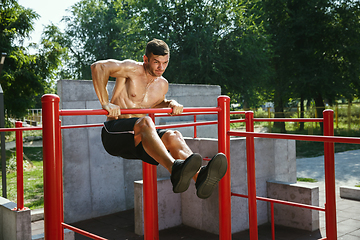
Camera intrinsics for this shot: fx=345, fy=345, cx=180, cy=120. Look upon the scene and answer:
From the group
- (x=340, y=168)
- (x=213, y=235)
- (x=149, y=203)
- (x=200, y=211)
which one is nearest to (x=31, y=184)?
(x=200, y=211)

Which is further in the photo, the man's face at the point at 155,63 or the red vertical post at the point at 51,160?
the man's face at the point at 155,63

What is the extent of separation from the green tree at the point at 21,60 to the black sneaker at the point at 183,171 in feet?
42.3

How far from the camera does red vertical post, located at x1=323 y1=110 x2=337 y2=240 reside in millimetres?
2768

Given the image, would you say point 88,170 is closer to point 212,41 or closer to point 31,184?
point 31,184

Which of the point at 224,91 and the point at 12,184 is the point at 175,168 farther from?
the point at 224,91

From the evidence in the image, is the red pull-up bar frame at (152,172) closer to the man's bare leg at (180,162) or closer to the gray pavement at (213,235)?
the man's bare leg at (180,162)

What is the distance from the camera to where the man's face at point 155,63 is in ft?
8.91

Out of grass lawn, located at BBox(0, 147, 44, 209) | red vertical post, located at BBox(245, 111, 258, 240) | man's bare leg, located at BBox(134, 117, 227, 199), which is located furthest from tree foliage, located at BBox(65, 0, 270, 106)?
man's bare leg, located at BBox(134, 117, 227, 199)

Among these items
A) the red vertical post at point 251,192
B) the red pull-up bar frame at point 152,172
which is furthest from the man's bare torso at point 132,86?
the red vertical post at point 251,192

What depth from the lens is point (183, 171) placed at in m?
2.04

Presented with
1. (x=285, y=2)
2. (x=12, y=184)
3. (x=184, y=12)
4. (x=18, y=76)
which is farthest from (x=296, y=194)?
(x=285, y=2)

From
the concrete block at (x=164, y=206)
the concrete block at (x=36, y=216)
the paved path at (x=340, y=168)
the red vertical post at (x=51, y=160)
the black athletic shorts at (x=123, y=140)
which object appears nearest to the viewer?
the red vertical post at (x=51, y=160)

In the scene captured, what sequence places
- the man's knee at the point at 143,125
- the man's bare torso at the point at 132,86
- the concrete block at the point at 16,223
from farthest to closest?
the concrete block at the point at 16,223
the man's bare torso at the point at 132,86
the man's knee at the point at 143,125

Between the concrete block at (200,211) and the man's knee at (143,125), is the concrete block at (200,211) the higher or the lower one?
the lower one
